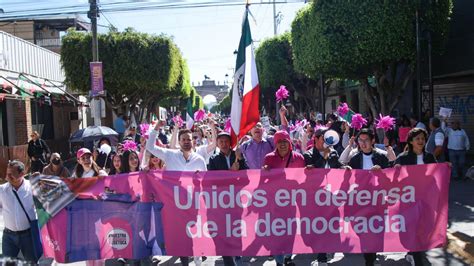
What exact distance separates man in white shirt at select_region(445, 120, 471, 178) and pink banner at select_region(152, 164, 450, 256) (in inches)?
298

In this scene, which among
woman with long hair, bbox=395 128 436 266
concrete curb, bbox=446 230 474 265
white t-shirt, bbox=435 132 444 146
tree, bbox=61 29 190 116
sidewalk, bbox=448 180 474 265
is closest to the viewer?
woman with long hair, bbox=395 128 436 266

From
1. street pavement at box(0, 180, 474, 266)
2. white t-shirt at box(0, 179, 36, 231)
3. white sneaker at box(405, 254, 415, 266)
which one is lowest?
street pavement at box(0, 180, 474, 266)

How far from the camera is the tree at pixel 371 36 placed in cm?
1302

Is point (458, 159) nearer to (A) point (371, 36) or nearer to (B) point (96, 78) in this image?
(A) point (371, 36)

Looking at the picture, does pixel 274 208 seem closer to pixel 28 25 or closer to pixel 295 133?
pixel 295 133

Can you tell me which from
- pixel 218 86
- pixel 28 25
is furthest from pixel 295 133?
pixel 218 86

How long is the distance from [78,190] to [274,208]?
215 centimetres

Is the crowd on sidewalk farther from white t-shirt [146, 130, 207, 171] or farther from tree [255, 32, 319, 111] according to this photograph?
tree [255, 32, 319, 111]

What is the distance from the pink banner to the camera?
5.42m

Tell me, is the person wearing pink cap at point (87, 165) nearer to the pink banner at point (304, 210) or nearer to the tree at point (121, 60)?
the pink banner at point (304, 210)

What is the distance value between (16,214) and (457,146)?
416 inches

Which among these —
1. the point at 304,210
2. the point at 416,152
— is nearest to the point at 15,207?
the point at 304,210

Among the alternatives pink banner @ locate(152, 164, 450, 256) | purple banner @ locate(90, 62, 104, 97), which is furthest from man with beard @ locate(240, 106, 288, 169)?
purple banner @ locate(90, 62, 104, 97)

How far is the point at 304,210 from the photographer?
5.48 m
